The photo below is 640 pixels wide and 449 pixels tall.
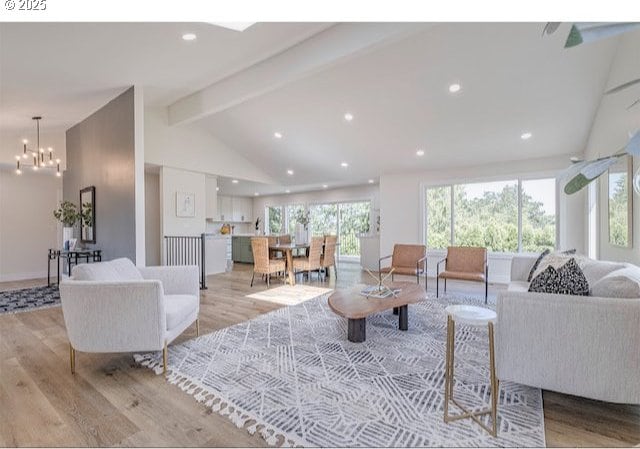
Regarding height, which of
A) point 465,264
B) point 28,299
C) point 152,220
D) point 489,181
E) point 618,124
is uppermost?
point 618,124

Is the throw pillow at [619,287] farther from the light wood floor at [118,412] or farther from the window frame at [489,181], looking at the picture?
the window frame at [489,181]

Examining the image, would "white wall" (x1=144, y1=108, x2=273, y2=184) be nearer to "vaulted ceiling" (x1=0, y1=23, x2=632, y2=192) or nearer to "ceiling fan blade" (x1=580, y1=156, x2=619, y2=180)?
"vaulted ceiling" (x1=0, y1=23, x2=632, y2=192)

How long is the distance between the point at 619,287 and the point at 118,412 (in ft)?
10.1

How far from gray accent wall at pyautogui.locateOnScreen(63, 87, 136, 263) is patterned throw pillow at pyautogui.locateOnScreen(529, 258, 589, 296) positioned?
190 inches

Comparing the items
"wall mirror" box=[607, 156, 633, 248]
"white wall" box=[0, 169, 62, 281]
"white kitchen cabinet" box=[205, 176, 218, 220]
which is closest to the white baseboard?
"white wall" box=[0, 169, 62, 281]

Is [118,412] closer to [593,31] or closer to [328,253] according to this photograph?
[593,31]

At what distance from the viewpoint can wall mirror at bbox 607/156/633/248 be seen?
2887 millimetres

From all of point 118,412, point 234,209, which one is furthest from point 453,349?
point 234,209

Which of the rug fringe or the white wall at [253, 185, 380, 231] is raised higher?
the white wall at [253, 185, 380, 231]

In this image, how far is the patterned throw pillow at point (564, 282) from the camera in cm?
197

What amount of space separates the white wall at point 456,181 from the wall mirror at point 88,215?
227 inches

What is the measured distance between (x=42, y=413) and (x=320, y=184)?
7.70m

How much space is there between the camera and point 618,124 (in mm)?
3336

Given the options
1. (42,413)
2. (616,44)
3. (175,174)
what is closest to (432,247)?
(616,44)
